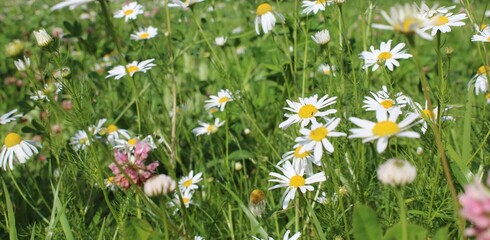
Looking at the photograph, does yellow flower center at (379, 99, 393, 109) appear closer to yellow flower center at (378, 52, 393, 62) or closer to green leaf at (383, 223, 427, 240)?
yellow flower center at (378, 52, 393, 62)

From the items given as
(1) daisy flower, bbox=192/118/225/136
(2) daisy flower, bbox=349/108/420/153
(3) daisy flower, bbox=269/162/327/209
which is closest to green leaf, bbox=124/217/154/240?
(3) daisy flower, bbox=269/162/327/209

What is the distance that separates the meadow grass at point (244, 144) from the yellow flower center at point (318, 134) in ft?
0.22

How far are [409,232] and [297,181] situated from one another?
36cm

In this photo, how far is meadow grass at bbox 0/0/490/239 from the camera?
1.03 metres

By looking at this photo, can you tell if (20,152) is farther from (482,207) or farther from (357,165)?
(482,207)

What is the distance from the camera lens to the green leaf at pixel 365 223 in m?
0.81

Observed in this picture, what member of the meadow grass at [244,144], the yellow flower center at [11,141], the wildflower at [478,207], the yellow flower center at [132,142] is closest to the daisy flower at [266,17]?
the meadow grass at [244,144]

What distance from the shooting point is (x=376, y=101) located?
3.89 feet

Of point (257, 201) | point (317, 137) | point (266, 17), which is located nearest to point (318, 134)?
point (317, 137)

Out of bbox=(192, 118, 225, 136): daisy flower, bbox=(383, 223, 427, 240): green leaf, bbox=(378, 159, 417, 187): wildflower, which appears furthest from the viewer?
bbox=(192, 118, 225, 136): daisy flower

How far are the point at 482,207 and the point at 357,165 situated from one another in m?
0.80

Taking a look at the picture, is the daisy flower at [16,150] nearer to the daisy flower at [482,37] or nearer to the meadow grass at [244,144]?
the meadow grass at [244,144]

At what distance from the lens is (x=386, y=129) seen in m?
0.78

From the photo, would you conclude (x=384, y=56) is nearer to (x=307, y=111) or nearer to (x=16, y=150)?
(x=307, y=111)
